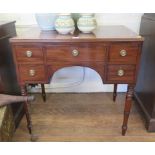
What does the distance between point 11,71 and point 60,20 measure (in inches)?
22.3

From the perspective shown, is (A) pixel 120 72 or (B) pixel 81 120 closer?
(A) pixel 120 72

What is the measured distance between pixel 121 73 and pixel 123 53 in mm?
122

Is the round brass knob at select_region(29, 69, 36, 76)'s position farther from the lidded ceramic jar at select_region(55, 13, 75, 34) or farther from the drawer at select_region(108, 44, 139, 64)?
the drawer at select_region(108, 44, 139, 64)

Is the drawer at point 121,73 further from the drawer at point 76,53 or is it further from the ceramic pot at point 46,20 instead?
the ceramic pot at point 46,20

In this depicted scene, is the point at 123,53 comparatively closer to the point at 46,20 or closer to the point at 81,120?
the point at 46,20

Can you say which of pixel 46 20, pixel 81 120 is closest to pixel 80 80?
pixel 81 120

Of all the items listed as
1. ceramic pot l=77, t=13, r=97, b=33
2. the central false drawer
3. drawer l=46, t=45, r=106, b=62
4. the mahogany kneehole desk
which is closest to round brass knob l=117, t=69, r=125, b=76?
the mahogany kneehole desk

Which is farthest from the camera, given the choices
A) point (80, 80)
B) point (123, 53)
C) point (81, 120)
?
point (80, 80)

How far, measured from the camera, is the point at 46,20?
120 cm

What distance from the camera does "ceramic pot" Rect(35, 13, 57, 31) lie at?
3.80 feet

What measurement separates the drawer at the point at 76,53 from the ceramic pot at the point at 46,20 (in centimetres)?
28

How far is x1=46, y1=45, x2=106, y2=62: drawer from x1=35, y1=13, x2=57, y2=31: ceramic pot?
276 mm

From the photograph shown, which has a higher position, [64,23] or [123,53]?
[64,23]

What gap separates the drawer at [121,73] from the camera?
105 centimetres
